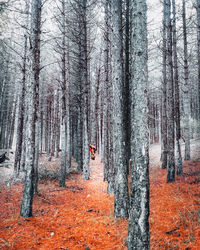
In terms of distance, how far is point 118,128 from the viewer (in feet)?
16.9

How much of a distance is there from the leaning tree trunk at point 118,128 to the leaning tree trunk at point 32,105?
2.55m

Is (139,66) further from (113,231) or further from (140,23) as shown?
(113,231)

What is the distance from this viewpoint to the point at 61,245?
3590 mm

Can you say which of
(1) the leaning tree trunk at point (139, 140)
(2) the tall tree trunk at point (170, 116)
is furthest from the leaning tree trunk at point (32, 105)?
(2) the tall tree trunk at point (170, 116)

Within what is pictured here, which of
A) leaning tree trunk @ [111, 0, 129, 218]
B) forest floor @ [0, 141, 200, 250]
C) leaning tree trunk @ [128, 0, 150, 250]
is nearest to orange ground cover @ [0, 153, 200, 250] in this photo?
forest floor @ [0, 141, 200, 250]

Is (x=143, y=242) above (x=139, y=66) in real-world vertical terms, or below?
below

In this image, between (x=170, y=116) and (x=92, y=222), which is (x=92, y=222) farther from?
(x=170, y=116)

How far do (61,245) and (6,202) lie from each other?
11.9 feet

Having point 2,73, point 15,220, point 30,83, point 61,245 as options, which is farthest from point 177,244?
point 2,73

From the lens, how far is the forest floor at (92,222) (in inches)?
139

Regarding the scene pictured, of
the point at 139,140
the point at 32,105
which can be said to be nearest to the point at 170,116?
the point at 139,140

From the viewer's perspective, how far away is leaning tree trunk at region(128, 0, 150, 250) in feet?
9.32

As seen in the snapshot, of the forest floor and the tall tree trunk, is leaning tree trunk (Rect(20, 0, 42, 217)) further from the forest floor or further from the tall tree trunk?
the tall tree trunk

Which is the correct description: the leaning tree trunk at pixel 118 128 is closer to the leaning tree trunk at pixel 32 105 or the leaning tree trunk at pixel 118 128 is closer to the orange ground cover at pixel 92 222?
the orange ground cover at pixel 92 222
